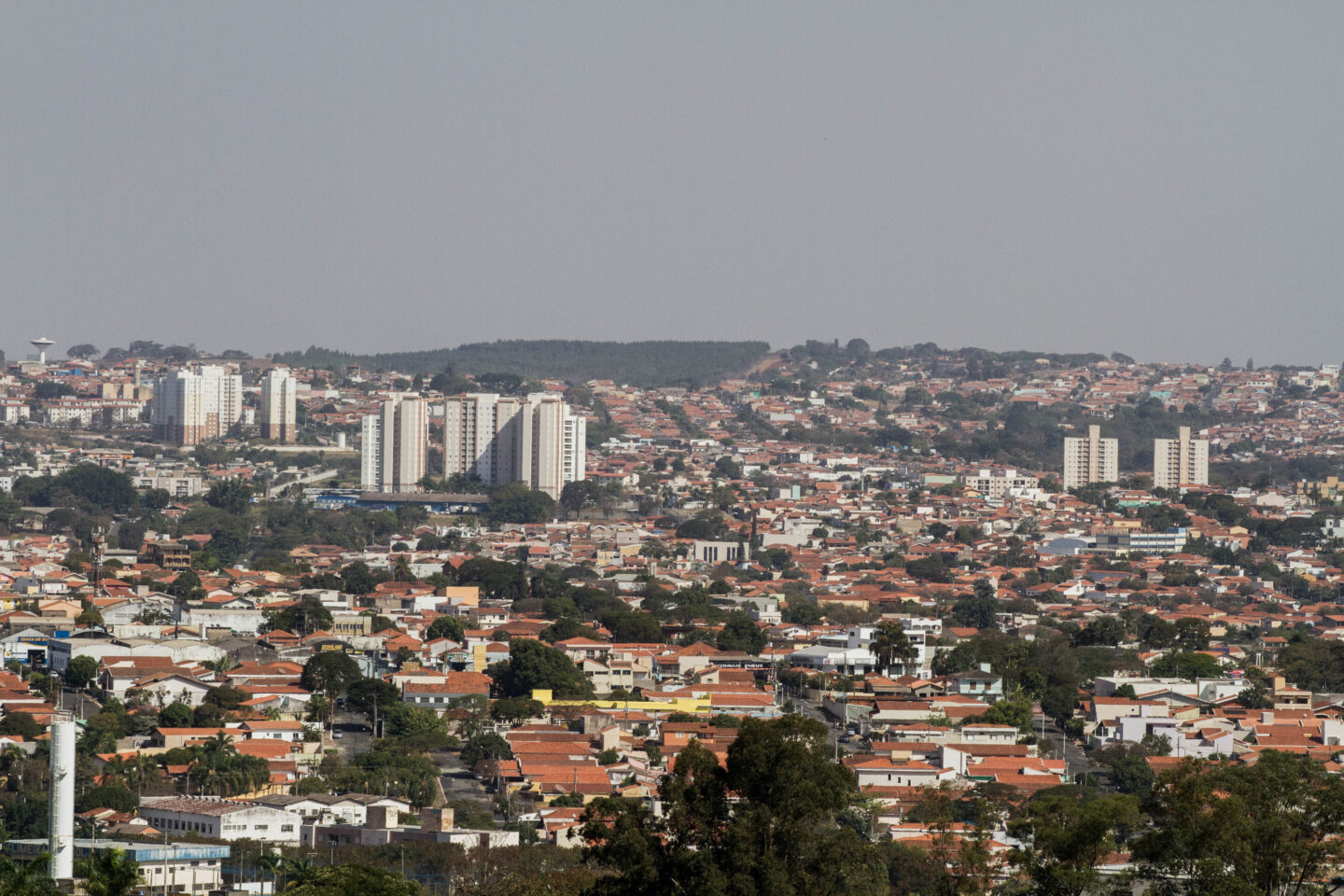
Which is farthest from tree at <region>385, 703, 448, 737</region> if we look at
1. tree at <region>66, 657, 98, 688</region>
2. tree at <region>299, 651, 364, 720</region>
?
tree at <region>66, 657, 98, 688</region>

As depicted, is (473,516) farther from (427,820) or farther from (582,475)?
(427,820)

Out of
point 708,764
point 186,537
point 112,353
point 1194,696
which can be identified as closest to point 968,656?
point 1194,696

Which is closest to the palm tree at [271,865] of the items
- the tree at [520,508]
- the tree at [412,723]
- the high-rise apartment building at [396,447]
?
the tree at [412,723]

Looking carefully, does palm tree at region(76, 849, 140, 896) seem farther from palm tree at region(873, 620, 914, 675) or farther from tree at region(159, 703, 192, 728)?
palm tree at region(873, 620, 914, 675)

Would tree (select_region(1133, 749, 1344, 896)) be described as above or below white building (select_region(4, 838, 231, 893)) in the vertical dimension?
above

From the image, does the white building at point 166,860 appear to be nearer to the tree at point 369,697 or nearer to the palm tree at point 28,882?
the palm tree at point 28,882
